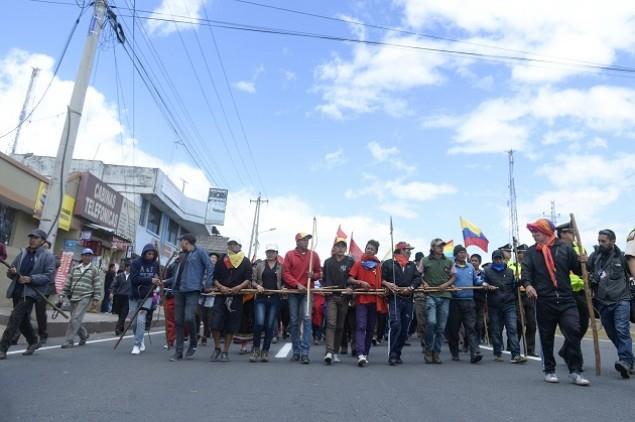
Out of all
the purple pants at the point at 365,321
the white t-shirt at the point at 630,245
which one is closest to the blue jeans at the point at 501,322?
the purple pants at the point at 365,321

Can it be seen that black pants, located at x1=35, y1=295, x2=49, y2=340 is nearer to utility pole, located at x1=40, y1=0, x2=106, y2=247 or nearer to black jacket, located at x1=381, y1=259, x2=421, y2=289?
utility pole, located at x1=40, y1=0, x2=106, y2=247

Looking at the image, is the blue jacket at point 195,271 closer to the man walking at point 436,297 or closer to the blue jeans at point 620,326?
the man walking at point 436,297

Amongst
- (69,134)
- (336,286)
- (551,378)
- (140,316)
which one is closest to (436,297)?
(336,286)

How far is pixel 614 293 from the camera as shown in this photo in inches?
279

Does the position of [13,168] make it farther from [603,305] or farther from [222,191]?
[222,191]

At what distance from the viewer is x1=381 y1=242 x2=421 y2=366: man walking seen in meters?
8.28

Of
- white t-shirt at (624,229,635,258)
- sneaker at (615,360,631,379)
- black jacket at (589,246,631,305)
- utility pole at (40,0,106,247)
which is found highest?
utility pole at (40,0,106,247)

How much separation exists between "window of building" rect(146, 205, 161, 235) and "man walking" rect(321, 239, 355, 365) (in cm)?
2636

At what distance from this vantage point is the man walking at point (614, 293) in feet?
22.7

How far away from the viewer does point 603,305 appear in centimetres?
725

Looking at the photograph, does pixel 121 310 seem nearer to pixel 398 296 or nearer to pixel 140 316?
pixel 140 316

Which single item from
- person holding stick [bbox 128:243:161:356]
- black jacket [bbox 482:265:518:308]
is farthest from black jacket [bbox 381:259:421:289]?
person holding stick [bbox 128:243:161:356]

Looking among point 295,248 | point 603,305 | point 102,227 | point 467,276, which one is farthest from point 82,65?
point 102,227

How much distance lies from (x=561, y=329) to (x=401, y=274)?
2729 mm
